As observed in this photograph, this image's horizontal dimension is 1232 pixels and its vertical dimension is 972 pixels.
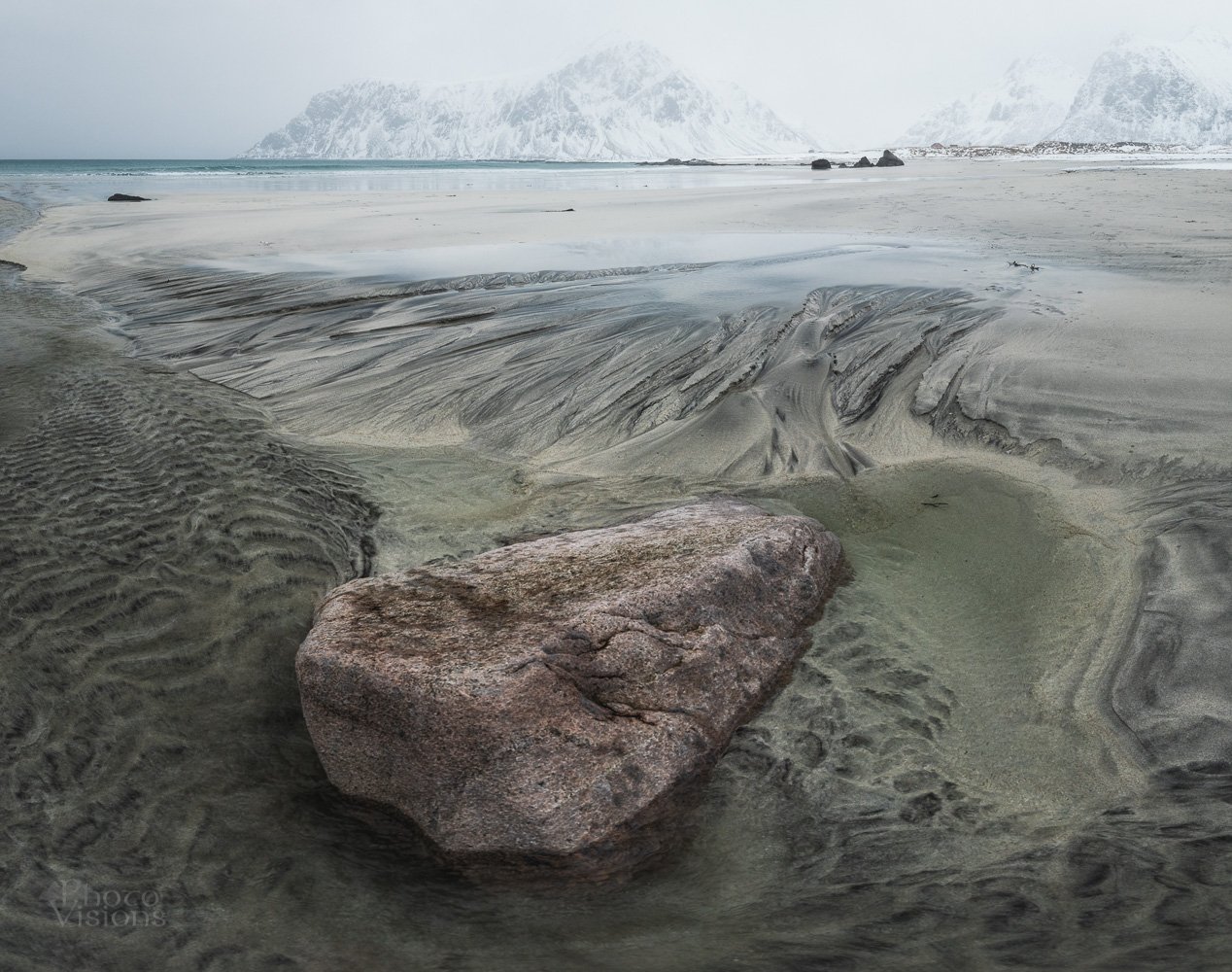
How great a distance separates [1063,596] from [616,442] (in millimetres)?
2509

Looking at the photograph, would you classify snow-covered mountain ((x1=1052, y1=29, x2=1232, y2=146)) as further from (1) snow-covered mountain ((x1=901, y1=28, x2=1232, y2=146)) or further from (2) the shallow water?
(2) the shallow water

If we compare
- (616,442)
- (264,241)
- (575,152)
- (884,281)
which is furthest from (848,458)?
(575,152)

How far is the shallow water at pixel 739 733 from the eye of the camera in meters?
1.86

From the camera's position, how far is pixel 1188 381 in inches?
175

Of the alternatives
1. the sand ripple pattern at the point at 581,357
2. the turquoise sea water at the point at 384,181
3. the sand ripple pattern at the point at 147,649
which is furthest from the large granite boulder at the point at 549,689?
the turquoise sea water at the point at 384,181

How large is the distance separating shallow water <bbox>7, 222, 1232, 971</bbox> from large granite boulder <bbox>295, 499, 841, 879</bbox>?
0.11 meters

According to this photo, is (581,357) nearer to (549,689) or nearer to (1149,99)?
(549,689)

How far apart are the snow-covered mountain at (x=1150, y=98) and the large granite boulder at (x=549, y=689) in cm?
17817

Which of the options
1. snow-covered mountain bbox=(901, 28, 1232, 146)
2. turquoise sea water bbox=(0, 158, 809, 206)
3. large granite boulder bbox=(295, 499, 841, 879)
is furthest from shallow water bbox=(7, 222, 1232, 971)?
snow-covered mountain bbox=(901, 28, 1232, 146)

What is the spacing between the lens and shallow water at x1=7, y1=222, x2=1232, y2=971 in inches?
73.1

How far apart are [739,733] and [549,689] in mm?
627

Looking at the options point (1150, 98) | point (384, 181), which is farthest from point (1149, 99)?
point (384, 181)

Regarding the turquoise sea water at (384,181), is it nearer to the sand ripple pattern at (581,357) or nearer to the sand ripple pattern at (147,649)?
the sand ripple pattern at (581,357)

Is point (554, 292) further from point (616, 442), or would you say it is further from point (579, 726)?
point (579, 726)
